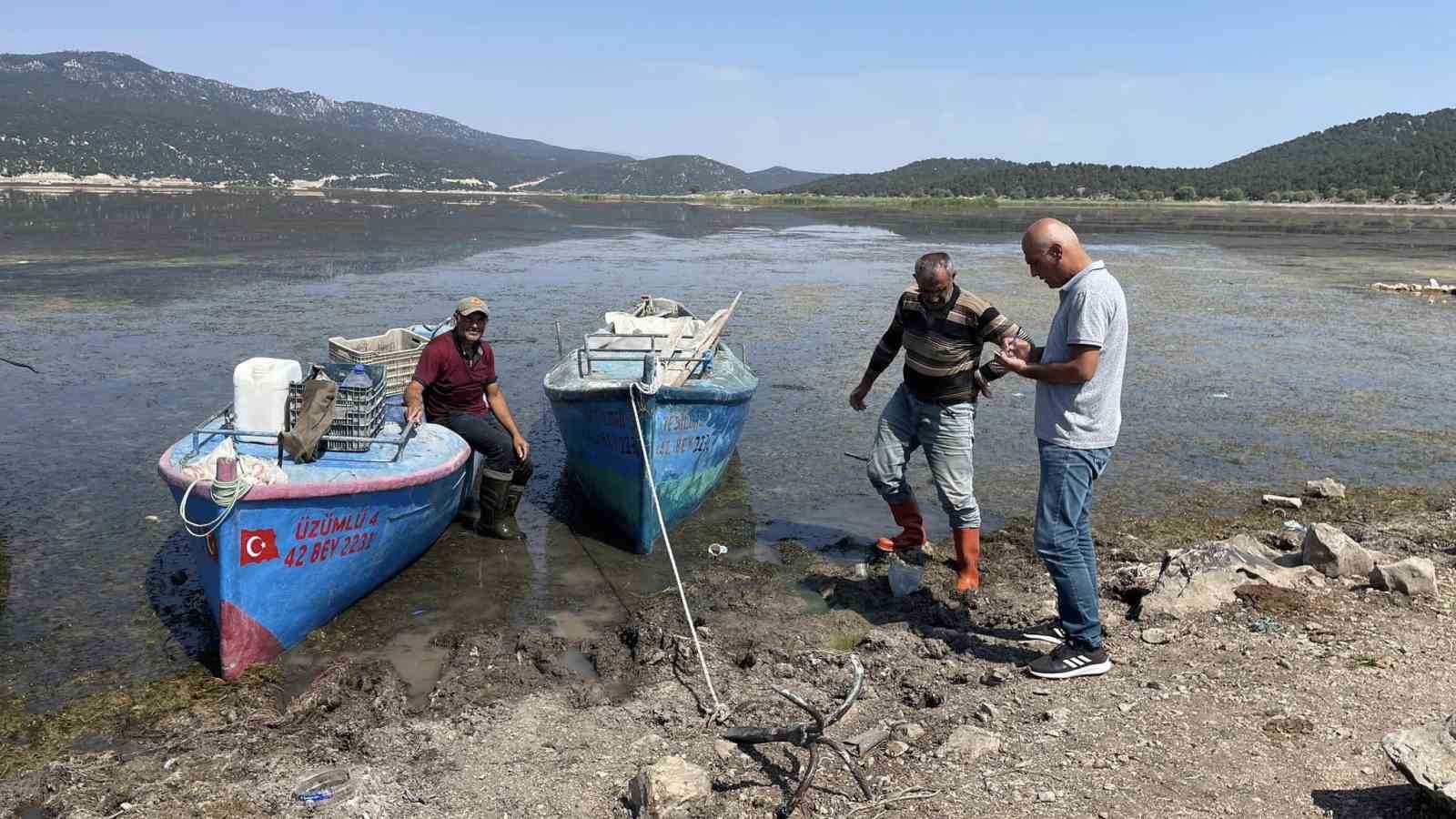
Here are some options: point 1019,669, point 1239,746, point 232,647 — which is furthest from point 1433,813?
point 232,647

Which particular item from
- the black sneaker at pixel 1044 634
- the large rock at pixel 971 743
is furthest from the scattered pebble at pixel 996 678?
the large rock at pixel 971 743

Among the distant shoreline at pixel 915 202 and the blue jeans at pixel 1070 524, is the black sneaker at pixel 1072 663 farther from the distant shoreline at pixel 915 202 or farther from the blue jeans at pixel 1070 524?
the distant shoreline at pixel 915 202

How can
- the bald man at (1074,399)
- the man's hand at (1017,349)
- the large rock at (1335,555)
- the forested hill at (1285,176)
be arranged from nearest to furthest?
1. the bald man at (1074,399)
2. the man's hand at (1017,349)
3. the large rock at (1335,555)
4. the forested hill at (1285,176)

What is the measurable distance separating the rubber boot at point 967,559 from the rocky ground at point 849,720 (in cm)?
11

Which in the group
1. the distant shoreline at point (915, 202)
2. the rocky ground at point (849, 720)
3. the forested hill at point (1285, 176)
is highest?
the forested hill at point (1285, 176)

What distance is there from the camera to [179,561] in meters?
7.12

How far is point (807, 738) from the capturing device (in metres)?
4.38

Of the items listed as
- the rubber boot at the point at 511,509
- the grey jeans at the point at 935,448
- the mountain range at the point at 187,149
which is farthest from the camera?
the mountain range at the point at 187,149

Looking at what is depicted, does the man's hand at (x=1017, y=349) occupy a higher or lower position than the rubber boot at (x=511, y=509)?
higher

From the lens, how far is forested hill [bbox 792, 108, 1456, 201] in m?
113

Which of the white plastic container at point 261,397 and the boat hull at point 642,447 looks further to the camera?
the boat hull at point 642,447

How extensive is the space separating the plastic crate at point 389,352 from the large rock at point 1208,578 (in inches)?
269

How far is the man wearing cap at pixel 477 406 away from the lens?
7574 millimetres

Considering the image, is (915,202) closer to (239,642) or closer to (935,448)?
(935,448)
